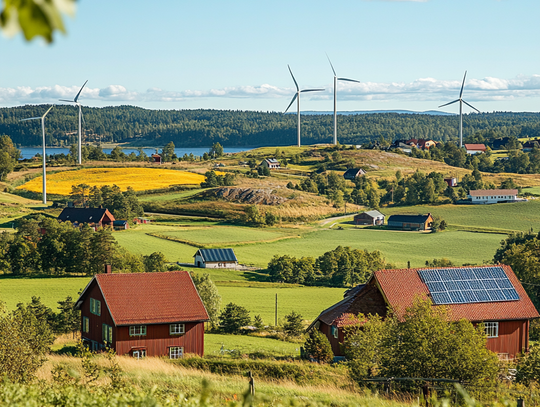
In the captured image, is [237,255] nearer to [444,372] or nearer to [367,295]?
[367,295]

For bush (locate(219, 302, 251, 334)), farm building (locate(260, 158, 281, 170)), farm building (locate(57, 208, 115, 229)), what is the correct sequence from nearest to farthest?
bush (locate(219, 302, 251, 334)) → farm building (locate(57, 208, 115, 229)) → farm building (locate(260, 158, 281, 170))

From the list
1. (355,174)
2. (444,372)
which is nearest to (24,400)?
(444,372)

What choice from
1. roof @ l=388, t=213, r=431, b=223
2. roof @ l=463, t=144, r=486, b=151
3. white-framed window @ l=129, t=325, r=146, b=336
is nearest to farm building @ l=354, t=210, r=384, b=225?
roof @ l=388, t=213, r=431, b=223

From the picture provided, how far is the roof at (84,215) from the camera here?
83.6 meters

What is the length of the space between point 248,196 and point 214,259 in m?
40.8

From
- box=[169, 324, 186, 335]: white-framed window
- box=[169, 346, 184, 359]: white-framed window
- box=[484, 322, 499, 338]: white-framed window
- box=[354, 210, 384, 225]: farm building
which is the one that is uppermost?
box=[484, 322, 499, 338]: white-framed window

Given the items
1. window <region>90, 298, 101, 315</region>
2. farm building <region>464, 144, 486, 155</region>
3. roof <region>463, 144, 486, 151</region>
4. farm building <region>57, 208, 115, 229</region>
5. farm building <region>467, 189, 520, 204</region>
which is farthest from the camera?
roof <region>463, 144, 486, 151</region>

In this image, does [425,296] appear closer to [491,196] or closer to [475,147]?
[491,196]

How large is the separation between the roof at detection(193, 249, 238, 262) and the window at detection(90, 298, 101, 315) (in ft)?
97.9

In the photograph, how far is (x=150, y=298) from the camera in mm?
32719

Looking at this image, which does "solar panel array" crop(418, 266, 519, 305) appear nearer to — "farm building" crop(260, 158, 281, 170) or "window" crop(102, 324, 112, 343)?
"window" crop(102, 324, 112, 343)

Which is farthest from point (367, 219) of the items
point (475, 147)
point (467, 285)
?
point (475, 147)

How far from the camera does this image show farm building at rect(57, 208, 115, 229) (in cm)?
8331

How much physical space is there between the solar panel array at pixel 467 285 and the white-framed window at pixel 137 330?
14.0m
